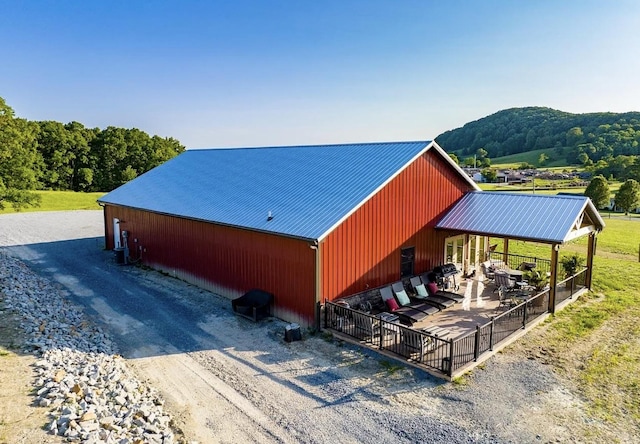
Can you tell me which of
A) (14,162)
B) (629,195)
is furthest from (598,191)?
(14,162)

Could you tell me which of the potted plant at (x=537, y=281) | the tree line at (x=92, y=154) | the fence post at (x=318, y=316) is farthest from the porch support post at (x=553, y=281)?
the tree line at (x=92, y=154)

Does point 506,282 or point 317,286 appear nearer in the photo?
point 317,286

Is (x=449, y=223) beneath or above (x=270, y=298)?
above

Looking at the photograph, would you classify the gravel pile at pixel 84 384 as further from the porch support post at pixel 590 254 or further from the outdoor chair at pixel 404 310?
the porch support post at pixel 590 254

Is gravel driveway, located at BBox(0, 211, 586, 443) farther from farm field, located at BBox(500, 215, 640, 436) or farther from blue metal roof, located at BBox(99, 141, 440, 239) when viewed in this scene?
blue metal roof, located at BBox(99, 141, 440, 239)

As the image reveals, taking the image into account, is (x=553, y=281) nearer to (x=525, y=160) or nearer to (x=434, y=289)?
(x=434, y=289)

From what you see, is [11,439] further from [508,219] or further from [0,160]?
[0,160]

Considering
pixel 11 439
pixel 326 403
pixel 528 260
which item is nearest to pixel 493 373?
pixel 326 403
